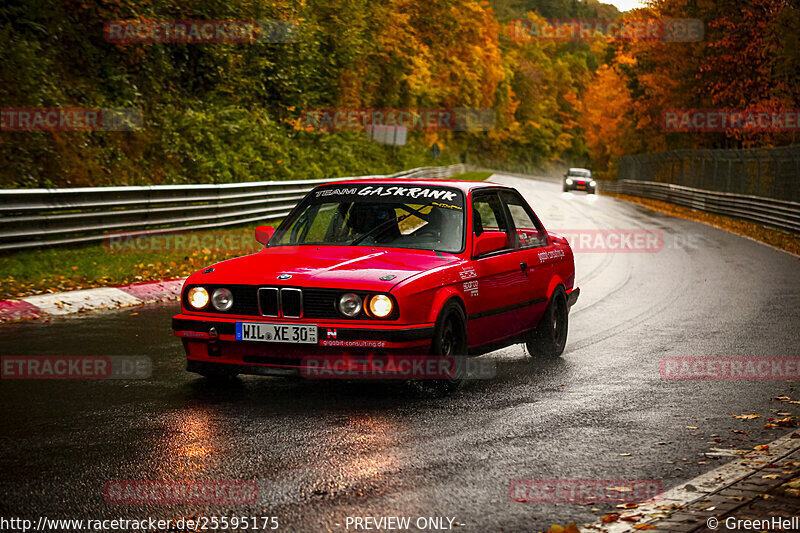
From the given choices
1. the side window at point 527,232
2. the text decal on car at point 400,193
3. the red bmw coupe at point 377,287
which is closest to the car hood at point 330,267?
the red bmw coupe at point 377,287

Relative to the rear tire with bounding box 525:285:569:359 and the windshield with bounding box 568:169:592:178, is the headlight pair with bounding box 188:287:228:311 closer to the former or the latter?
the rear tire with bounding box 525:285:569:359

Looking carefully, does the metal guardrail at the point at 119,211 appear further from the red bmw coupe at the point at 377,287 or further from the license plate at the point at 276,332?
the license plate at the point at 276,332

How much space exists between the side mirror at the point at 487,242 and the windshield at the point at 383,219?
0.39 feet

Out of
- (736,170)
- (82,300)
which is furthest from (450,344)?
(736,170)

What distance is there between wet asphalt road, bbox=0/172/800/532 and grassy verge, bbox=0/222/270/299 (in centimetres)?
258

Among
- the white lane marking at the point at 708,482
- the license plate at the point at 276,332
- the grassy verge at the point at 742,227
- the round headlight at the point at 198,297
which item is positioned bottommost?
the grassy verge at the point at 742,227

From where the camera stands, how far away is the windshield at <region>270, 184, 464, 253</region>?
25.8 feet

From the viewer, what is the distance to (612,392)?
24.5 feet

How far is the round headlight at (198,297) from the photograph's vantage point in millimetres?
7121

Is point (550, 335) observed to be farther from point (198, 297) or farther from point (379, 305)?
point (198, 297)

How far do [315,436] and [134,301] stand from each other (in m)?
7.10

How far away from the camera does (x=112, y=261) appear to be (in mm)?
15000

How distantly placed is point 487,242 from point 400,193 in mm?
856

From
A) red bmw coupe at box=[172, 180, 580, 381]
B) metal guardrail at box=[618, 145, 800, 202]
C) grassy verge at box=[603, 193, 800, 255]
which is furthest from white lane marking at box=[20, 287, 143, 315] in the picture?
metal guardrail at box=[618, 145, 800, 202]
